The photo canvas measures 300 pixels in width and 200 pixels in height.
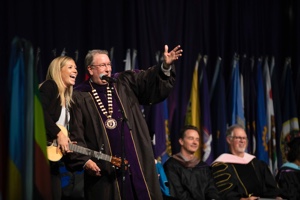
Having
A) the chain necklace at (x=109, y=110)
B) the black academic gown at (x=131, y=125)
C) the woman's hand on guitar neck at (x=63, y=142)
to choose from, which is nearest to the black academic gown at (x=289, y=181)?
the black academic gown at (x=131, y=125)

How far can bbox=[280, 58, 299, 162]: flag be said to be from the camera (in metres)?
8.84

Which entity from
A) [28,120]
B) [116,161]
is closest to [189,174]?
[116,161]

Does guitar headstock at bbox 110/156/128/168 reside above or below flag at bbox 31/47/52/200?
below

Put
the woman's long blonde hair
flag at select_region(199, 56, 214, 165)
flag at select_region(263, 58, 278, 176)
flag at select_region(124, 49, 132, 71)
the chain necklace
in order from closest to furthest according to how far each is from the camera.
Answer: the chain necklace, the woman's long blonde hair, flag at select_region(124, 49, 132, 71), flag at select_region(199, 56, 214, 165), flag at select_region(263, 58, 278, 176)

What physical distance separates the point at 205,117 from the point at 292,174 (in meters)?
1.44

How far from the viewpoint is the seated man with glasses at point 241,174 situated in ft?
22.6

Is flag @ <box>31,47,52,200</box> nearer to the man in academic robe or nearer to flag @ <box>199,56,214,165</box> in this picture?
the man in academic robe

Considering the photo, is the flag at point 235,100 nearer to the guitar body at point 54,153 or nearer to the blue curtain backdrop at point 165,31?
the blue curtain backdrop at point 165,31

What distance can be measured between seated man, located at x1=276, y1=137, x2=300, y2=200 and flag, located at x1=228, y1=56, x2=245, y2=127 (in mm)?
1099

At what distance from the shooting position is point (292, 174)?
7316 millimetres

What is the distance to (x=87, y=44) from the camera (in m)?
7.61

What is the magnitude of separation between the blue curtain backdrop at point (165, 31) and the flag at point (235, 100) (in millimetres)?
254

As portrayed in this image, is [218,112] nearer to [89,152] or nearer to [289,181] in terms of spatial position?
[289,181]

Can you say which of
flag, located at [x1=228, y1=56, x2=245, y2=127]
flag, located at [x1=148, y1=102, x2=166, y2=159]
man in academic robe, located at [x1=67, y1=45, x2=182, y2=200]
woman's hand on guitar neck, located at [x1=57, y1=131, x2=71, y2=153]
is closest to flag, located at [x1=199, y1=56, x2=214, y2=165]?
flag, located at [x1=228, y1=56, x2=245, y2=127]
